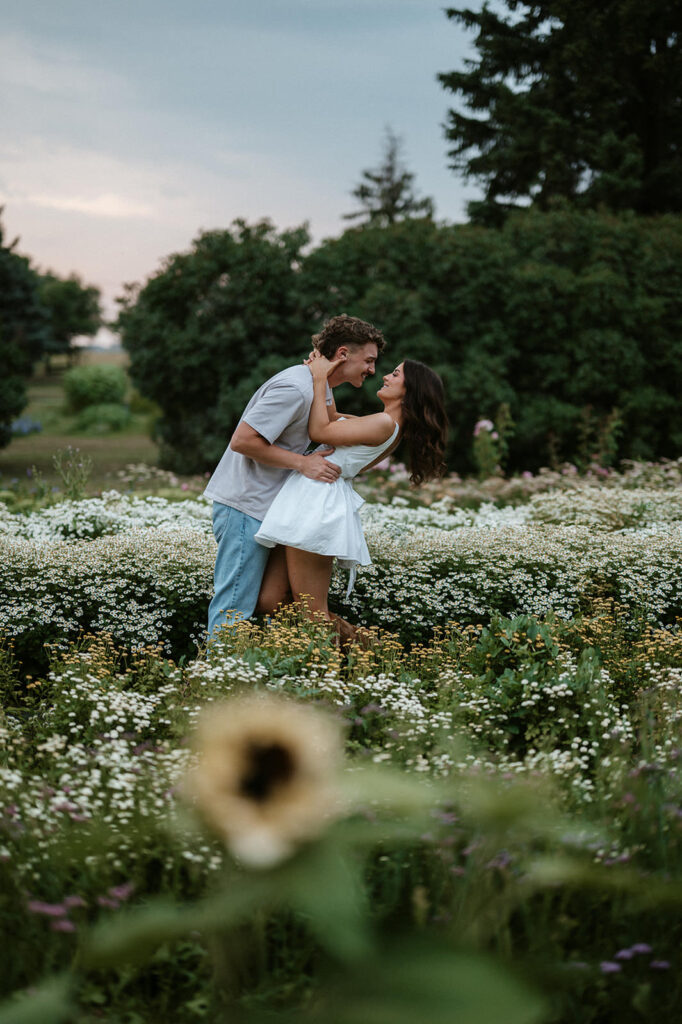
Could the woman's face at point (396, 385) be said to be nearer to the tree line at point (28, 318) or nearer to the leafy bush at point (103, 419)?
the tree line at point (28, 318)

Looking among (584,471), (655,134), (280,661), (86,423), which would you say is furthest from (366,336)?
(86,423)

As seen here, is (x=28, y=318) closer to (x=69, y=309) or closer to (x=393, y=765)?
(x=69, y=309)

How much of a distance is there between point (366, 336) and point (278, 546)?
1.22 metres

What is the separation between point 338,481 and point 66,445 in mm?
18826

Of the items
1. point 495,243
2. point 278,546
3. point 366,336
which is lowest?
point 278,546

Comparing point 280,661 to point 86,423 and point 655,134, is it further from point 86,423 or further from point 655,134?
point 86,423

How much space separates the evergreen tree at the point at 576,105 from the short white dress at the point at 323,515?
541 inches

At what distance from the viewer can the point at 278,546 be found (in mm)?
4551

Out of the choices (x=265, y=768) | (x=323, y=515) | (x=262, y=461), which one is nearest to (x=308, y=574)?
(x=323, y=515)

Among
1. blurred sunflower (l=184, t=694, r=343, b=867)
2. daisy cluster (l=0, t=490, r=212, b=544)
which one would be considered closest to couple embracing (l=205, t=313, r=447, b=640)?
daisy cluster (l=0, t=490, r=212, b=544)

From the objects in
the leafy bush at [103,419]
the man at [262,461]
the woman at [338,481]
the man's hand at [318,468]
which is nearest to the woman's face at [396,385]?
the woman at [338,481]

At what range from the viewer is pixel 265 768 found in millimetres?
893

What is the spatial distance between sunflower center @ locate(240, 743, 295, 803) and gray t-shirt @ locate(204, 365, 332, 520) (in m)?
3.22

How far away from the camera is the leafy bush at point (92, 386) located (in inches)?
1088
